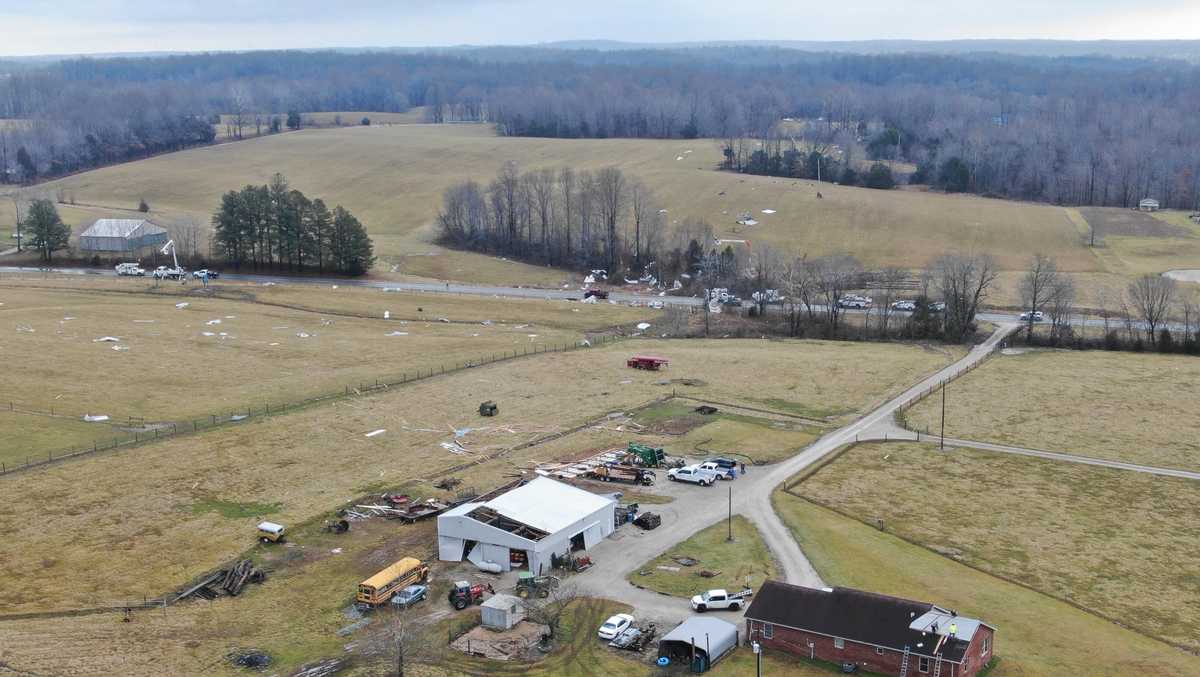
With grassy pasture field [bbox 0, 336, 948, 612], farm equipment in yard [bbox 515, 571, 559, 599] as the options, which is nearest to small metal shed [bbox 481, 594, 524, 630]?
farm equipment in yard [bbox 515, 571, 559, 599]

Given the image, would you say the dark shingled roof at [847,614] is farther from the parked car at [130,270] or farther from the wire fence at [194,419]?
the parked car at [130,270]

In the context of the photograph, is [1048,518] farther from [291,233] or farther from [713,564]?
[291,233]

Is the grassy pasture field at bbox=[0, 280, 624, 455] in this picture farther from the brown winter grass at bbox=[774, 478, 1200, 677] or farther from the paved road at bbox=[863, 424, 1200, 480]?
the brown winter grass at bbox=[774, 478, 1200, 677]

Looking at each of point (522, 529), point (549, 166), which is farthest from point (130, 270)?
point (522, 529)

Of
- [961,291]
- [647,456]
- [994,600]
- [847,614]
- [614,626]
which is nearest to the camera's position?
[847,614]

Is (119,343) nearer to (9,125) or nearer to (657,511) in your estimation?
(657,511)

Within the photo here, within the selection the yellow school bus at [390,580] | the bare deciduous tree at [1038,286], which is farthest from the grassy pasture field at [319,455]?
the bare deciduous tree at [1038,286]
